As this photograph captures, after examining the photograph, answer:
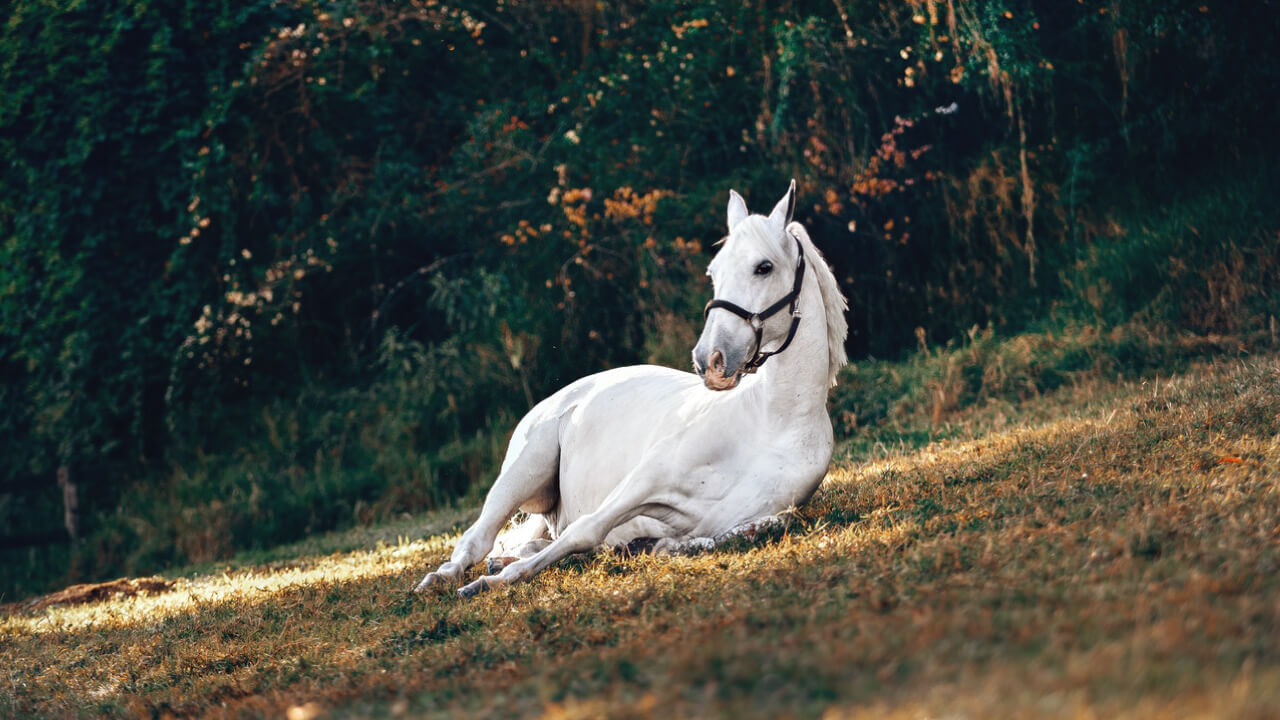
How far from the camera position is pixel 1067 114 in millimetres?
10953

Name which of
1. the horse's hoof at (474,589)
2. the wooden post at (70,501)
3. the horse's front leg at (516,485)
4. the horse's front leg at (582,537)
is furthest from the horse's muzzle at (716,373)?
the wooden post at (70,501)

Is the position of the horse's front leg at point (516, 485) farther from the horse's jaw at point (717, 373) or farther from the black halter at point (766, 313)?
the horse's jaw at point (717, 373)

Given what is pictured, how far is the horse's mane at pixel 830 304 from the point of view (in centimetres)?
492

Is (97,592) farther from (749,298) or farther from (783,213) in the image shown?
(783,213)

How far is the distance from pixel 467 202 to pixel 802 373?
8.81 meters

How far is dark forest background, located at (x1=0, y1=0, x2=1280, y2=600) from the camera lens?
34.4 feet

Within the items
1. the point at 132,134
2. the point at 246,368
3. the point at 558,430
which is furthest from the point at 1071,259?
the point at 132,134

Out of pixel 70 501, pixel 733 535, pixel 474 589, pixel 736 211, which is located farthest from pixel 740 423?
pixel 70 501

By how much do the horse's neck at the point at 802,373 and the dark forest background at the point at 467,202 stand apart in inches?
214

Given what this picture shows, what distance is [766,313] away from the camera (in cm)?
461

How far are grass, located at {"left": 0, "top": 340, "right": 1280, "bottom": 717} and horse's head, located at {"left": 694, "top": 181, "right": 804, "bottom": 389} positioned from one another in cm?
78

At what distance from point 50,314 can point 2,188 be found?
1.59m

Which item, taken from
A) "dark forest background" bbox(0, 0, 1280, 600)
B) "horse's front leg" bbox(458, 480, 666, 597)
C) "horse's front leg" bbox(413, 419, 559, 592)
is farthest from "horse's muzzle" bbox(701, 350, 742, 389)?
"dark forest background" bbox(0, 0, 1280, 600)

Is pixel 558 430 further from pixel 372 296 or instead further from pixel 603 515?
pixel 372 296
